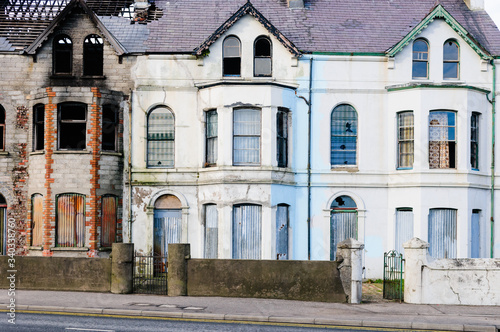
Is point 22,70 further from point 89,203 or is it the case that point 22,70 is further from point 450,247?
point 450,247

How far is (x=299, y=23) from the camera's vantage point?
2739cm

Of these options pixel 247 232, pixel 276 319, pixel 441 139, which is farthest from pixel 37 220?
pixel 441 139

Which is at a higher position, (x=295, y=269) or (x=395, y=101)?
(x=395, y=101)

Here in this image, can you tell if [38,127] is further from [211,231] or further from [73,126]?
[211,231]

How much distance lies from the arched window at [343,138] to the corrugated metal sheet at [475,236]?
16.4 ft

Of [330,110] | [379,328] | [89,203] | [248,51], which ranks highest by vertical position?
[248,51]

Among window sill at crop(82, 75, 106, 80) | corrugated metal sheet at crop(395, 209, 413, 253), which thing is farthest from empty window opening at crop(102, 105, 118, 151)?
corrugated metal sheet at crop(395, 209, 413, 253)

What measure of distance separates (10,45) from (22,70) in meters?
1.29

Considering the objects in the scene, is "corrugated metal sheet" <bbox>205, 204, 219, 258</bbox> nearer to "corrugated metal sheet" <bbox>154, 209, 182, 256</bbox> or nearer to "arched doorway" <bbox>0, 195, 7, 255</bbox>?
"corrugated metal sheet" <bbox>154, 209, 182, 256</bbox>

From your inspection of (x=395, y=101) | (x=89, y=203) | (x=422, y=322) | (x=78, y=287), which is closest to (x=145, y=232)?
(x=89, y=203)

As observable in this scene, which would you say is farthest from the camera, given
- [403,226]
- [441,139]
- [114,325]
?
[403,226]

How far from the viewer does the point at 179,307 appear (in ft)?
56.6

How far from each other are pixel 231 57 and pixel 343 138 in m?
5.37

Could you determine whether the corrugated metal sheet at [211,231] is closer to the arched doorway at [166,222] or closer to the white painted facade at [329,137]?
the white painted facade at [329,137]
